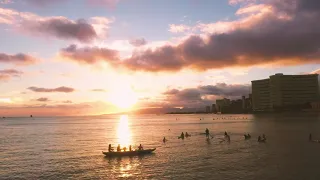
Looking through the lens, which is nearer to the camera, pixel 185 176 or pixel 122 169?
pixel 185 176

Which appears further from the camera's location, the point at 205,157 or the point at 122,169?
the point at 205,157

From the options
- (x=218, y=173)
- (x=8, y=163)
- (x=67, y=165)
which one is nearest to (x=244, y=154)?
(x=218, y=173)

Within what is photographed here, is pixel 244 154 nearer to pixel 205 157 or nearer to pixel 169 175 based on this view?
pixel 205 157

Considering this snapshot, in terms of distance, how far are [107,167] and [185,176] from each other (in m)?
16.0

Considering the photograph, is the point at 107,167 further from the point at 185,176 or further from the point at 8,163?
the point at 8,163

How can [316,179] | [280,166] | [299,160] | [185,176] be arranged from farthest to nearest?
[299,160], [280,166], [185,176], [316,179]

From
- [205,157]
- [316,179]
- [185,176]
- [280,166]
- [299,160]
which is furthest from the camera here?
[205,157]

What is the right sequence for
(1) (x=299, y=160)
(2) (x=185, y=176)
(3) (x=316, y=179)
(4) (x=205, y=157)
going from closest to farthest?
(3) (x=316, y=179)
(2) (x=185, y=176)
(1) (x=299, y=160)
(4) (x=205, y=157)

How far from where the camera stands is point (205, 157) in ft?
194

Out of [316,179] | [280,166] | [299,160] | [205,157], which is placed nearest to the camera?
[316,179]

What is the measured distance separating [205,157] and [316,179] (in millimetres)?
22972

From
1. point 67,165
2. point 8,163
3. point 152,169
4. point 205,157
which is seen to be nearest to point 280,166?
point 205,157

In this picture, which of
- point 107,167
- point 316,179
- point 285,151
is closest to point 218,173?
point 316,179

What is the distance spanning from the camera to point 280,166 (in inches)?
1889
